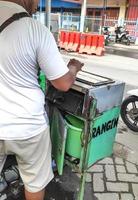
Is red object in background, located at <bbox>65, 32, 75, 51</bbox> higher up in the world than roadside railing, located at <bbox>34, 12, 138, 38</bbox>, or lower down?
lower down

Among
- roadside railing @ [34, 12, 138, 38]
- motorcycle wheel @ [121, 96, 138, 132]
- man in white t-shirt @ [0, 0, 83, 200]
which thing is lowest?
motorcycle wheel @ [121, 96, 138, 132]

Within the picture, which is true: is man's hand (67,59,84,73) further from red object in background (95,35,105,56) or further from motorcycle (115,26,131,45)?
motorcycle (115,26,131,45)

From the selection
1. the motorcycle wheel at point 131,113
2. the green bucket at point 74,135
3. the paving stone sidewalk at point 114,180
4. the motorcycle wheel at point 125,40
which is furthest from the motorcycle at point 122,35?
the green bucket at point 74,135

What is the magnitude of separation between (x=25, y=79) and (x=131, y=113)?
3139 mm

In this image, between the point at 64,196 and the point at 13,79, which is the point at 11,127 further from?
the point at 64,196

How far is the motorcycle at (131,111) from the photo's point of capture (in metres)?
4.57

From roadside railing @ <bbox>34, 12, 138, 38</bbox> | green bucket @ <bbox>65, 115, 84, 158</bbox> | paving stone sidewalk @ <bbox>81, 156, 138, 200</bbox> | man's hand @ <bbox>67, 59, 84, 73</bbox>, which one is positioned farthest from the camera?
roadside railing @ <bbox>34, 12, 138, 38</bbox>

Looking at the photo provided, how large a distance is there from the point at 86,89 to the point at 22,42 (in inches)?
23.4

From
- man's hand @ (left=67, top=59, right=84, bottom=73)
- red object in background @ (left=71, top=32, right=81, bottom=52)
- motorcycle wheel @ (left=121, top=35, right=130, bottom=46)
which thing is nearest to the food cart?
man's hand @ (left=67, top=59, right=84, bottom=73)

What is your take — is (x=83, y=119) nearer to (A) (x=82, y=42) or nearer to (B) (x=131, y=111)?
(B) (x=131, y=111)

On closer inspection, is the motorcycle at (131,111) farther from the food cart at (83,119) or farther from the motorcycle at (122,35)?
the motorcycle at (122,35)

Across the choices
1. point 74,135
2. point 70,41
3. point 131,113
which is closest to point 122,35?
point 70,41

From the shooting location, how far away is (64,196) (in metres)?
2.77

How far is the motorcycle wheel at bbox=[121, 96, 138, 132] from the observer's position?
458 cm
